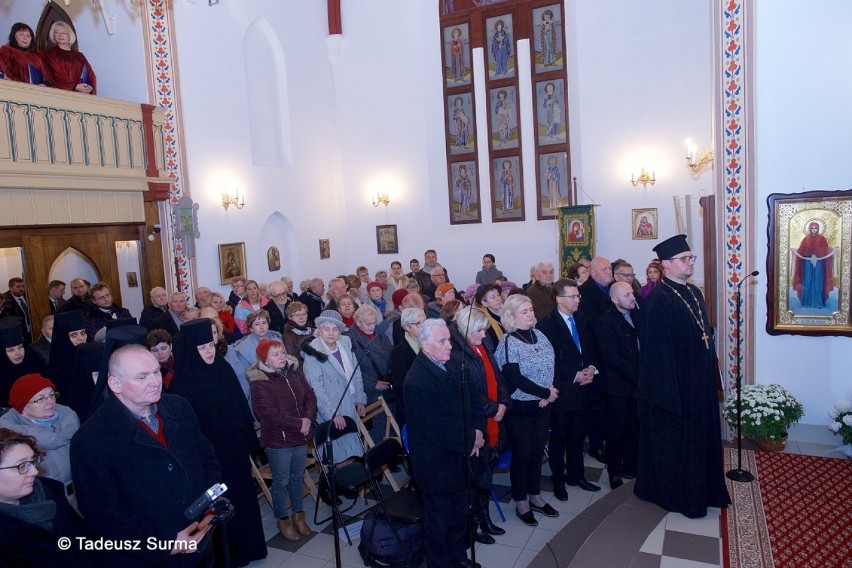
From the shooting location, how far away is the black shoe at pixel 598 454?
6.51 m

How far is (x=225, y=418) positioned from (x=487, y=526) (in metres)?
2.25

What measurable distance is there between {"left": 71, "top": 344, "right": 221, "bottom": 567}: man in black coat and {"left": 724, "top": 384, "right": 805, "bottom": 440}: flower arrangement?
535cm

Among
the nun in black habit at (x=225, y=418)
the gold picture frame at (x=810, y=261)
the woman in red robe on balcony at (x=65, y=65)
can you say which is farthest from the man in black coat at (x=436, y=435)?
the woman in red robe on balcony at (x=65, y=65)

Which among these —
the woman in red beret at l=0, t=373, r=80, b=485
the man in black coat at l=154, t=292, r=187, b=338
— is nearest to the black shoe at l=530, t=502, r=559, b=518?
the woman in red beret at l=0, t=373, r=80, b=485

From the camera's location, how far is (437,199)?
51.0 feet

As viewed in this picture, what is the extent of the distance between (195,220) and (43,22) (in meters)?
4.25

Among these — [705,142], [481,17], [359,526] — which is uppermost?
[481,17]

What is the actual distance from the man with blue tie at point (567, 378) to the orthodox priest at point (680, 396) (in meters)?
0.65

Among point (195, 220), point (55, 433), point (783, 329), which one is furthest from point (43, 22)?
point (783, 329)

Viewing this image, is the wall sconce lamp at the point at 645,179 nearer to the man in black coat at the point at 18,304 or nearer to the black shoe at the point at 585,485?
the black shoe at the point at 585,485

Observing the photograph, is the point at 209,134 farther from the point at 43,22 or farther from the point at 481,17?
the point at 481,17

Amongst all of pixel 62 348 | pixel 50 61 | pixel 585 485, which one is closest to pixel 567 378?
pixel 585 485

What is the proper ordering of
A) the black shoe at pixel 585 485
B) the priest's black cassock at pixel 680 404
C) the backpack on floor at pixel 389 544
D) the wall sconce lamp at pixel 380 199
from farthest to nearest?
1. the wall sconce lamp at pixel 380 199
2. the black shoe at pixel 585 485
3. the priest's black cassock at pixel 680 404
4. the backpack on floor at pixel 389 544

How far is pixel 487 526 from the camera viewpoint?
197 inches
